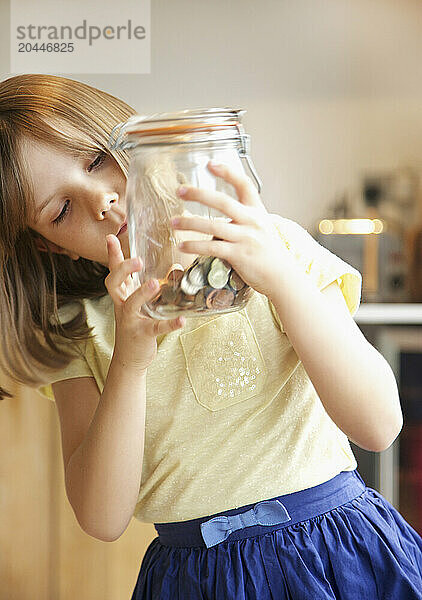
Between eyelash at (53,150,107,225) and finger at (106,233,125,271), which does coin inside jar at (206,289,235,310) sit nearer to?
finger at (106,233,125,271)

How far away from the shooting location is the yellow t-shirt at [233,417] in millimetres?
655

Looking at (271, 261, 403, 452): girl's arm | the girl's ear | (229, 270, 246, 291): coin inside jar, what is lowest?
(271, 261, 403, 452): girl's arm

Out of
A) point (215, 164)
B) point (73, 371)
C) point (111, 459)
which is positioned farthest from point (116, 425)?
point (215, 164)

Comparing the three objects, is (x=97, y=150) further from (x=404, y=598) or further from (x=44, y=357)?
(x=404, y=598)

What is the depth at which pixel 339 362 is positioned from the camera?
0.54m

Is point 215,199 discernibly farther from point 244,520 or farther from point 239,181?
point 244,520

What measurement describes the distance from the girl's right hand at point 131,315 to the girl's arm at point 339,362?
8cm

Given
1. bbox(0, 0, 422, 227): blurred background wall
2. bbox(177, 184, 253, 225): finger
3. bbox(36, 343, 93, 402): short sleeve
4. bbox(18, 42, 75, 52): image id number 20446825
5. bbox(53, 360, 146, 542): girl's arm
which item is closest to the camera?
bbox(177, 184, 253, 225): finger

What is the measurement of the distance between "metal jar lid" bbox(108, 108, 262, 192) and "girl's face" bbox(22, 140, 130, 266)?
0.37 feet

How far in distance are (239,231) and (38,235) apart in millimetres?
344

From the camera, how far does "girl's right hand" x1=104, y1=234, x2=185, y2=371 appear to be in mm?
484

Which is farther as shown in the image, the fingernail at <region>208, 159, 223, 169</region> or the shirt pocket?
the shirt pocket

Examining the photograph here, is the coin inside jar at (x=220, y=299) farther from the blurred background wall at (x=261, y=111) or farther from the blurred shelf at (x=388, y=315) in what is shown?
the blurred shelf at (x=388, y=315)
